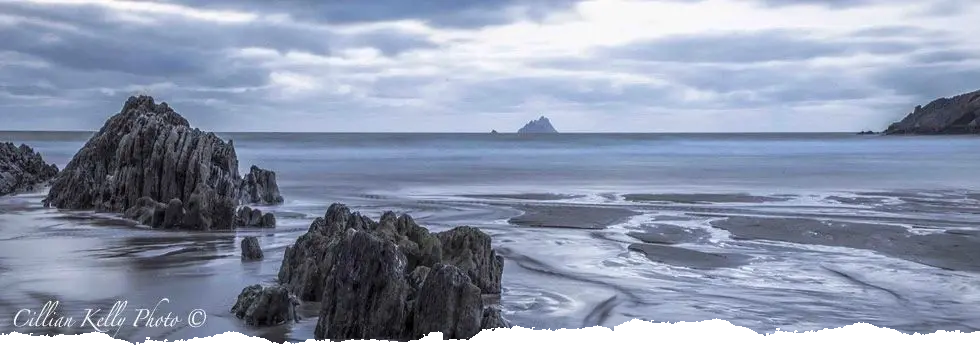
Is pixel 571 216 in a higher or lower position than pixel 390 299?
lower

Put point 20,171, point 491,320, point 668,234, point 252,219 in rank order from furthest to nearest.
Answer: point 20,171
point 252,219
point 668,234
point 491,320

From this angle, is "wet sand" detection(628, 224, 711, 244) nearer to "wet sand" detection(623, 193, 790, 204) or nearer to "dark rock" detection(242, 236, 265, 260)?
"dark rock" detection(242, 236, 265, 260)

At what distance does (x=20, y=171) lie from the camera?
39125 mm

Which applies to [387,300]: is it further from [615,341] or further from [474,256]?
[474,256]

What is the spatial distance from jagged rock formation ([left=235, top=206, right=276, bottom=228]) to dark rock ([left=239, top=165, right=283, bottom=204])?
7.38 metres

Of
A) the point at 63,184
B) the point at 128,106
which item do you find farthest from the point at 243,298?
the point at 128,106

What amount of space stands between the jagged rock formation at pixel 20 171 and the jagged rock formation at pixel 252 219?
15243 millimetres

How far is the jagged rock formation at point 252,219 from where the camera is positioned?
2427 centimetres

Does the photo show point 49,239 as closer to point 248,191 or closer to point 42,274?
Result: point 42,274

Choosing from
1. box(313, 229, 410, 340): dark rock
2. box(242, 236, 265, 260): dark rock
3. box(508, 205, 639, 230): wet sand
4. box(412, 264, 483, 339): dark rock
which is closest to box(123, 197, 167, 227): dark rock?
box(242, 236, 265, 260): dark rock

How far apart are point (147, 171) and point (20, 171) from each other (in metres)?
13.8

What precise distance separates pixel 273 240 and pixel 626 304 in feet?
34.1

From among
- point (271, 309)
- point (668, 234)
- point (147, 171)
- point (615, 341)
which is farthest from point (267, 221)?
point (615, 341)

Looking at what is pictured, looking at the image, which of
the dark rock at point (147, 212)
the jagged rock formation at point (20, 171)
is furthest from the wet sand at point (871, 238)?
the jagged rock formation at point (20, 171)
